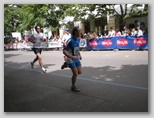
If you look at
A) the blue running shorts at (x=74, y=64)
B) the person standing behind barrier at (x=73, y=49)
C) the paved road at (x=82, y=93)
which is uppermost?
the person standing behind barrier at (x=73, y=49)

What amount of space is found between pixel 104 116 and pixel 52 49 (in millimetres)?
14701

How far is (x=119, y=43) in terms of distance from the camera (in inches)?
571

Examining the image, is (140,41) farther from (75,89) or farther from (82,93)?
(82,93)

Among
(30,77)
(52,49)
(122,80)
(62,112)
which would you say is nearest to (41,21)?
(52,49)

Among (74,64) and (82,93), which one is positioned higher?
(74,64)

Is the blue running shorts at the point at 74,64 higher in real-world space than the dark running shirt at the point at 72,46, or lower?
lower

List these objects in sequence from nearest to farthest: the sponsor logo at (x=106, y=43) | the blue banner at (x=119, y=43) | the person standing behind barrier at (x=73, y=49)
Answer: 1. the person standing behind barrier at (x=73, y=49)
2. the blue banner at (x=119, y=43)
3. the sponsor logo at (x=106, y=43)

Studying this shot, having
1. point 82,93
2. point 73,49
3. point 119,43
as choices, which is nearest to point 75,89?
point 82,93

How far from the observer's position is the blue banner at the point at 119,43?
13.2 metres

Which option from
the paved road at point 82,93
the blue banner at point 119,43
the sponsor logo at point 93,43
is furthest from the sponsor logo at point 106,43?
the paved road at point 82,93

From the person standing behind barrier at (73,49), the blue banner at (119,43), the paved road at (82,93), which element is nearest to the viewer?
the paved road at (82,93)

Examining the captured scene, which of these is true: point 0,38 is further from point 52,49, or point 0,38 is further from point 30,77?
point 52,49

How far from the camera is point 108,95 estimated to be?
502 centimetres

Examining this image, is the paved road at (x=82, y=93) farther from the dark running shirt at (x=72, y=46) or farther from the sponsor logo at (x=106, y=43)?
the sponsor logo at (x=106, y=43)
